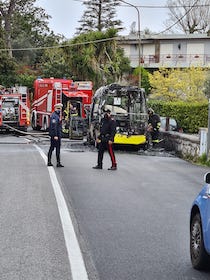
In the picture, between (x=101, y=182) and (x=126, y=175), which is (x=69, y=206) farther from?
(x=126, y=175)

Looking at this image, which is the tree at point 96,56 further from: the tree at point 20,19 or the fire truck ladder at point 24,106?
the fire truck ladder at point 24,106

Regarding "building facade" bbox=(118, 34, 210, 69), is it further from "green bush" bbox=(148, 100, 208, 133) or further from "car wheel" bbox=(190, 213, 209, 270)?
"car wheel" bbox=(190, 213, 209, 270)

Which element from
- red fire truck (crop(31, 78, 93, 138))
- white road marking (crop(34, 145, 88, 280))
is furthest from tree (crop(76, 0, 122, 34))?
white road marking (crop(34, 145, 88, 280))

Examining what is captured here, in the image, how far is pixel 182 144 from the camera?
22.1 m

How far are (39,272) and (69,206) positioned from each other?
3.92 meters

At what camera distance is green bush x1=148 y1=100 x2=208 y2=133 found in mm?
38031

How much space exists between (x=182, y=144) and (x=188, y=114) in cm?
1664

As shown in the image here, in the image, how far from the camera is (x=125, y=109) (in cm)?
2367

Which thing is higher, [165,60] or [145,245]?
[165,60]

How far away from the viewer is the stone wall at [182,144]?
2037 cm

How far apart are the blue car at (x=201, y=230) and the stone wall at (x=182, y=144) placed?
13859 mm

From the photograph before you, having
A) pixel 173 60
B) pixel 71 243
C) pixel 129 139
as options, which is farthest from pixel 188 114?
pixel 71 243

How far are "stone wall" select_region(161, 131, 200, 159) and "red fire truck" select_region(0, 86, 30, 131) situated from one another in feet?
35.4

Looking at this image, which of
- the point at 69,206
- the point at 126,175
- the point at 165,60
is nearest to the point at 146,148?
the point at 126,175
